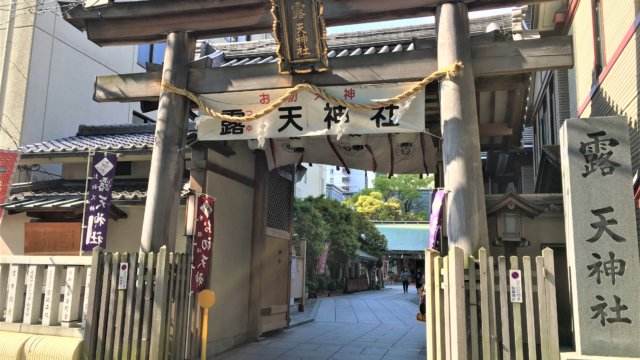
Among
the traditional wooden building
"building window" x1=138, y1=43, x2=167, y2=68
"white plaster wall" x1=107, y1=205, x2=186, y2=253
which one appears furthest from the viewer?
"building window" x1=138, y1=43, x2=167, y2=68

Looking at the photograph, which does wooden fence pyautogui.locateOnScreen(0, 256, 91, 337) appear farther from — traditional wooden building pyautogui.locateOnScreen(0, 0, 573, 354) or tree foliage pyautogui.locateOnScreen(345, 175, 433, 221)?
tree foliage pyautogui.locateOnScreen(345, 175, 433, 221)

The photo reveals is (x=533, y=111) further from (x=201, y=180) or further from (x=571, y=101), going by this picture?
(x=201, y=180)

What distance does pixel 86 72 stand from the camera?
16.6 m

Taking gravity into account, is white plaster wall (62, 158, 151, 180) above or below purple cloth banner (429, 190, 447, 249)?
above

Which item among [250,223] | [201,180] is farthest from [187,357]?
[250,223]

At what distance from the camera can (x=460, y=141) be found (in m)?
6.40

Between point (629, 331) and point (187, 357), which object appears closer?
point (629, 331)

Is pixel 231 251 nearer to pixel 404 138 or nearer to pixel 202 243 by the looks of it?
pixel 202 243

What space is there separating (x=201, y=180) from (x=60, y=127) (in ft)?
27.0

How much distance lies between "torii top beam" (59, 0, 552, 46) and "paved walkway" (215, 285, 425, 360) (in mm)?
6397

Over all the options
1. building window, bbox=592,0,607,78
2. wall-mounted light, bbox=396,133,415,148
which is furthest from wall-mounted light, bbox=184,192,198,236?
building window, bbox=592,0,607,78

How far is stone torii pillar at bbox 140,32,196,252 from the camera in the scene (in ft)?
25.0

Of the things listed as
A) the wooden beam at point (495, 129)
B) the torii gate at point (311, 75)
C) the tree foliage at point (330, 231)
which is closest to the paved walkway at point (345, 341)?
the torii gate at point (311, 75)

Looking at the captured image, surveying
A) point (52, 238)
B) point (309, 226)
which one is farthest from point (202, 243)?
point (309, 226)
